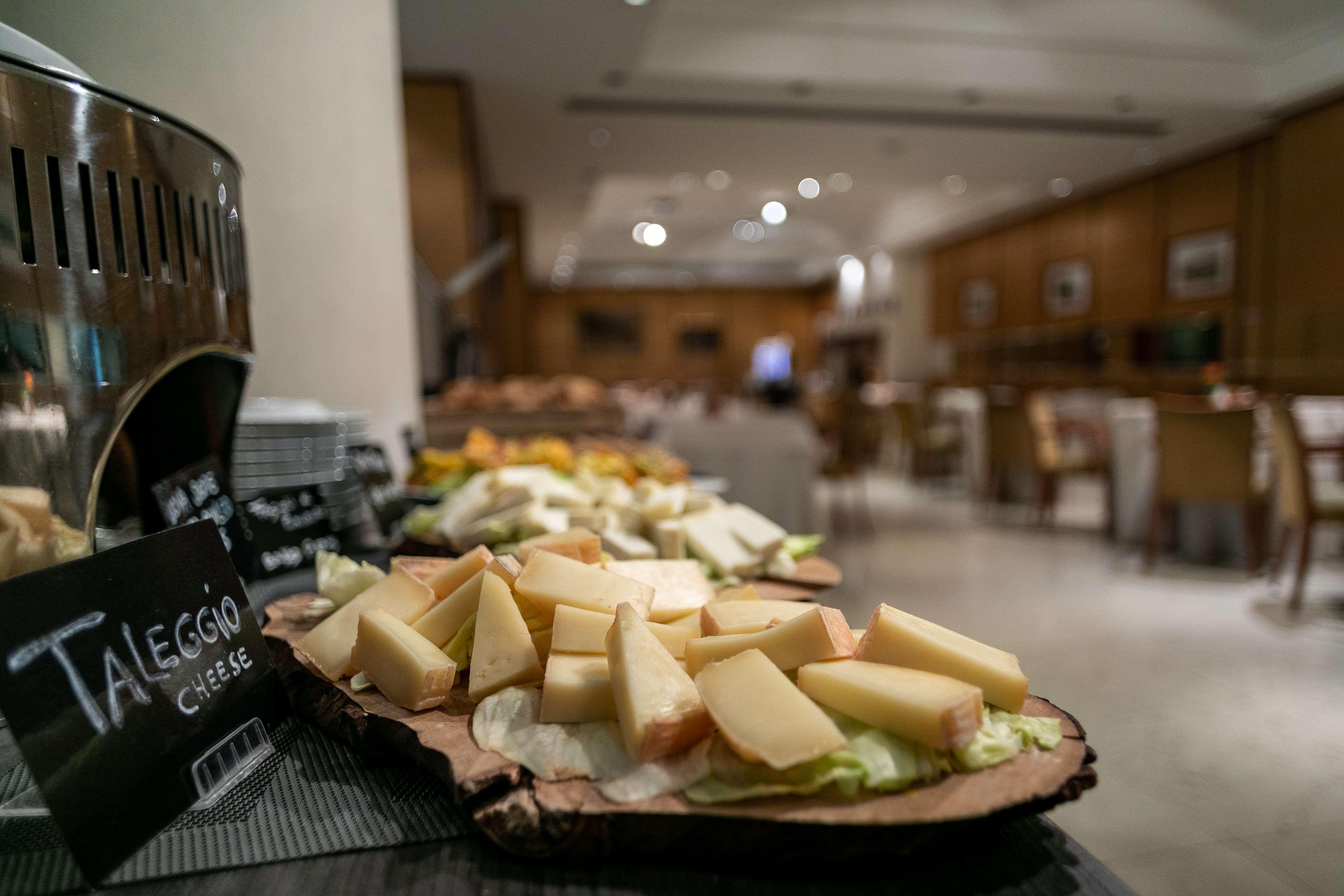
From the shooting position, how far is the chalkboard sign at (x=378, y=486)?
4.56 feet

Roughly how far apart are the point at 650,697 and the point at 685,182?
419 inches

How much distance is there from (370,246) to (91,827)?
1709 mm

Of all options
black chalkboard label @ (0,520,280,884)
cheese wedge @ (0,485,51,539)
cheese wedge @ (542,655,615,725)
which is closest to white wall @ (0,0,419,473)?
cheese wedge @ (0,485,51,539)

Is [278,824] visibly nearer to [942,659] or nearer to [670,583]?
[670,583]

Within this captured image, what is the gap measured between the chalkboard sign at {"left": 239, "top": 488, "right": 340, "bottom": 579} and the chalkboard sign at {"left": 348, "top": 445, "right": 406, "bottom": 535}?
12 centimetres

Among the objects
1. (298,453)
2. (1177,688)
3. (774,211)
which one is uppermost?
(774,211)

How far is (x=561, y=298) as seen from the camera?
18.8 m

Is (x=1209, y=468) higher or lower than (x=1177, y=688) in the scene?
higher

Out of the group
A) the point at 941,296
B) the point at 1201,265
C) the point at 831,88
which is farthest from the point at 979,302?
the point at 831,88

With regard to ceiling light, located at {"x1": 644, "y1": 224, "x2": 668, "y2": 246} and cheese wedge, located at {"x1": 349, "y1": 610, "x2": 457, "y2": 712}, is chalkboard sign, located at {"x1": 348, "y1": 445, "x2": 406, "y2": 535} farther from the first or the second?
ceiling light, located at {"x1": 644, "y1": 224, "x2": 668, "y2": 246}

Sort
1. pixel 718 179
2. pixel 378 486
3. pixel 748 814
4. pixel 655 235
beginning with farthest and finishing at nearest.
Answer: pixel 655 235 → pixel 718 179 → pixel 378 486 → pixel 748 814

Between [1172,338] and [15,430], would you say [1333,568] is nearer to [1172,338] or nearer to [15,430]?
[15,430]

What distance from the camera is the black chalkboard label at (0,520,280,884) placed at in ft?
1.39

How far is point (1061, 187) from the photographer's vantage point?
30.5 feet
